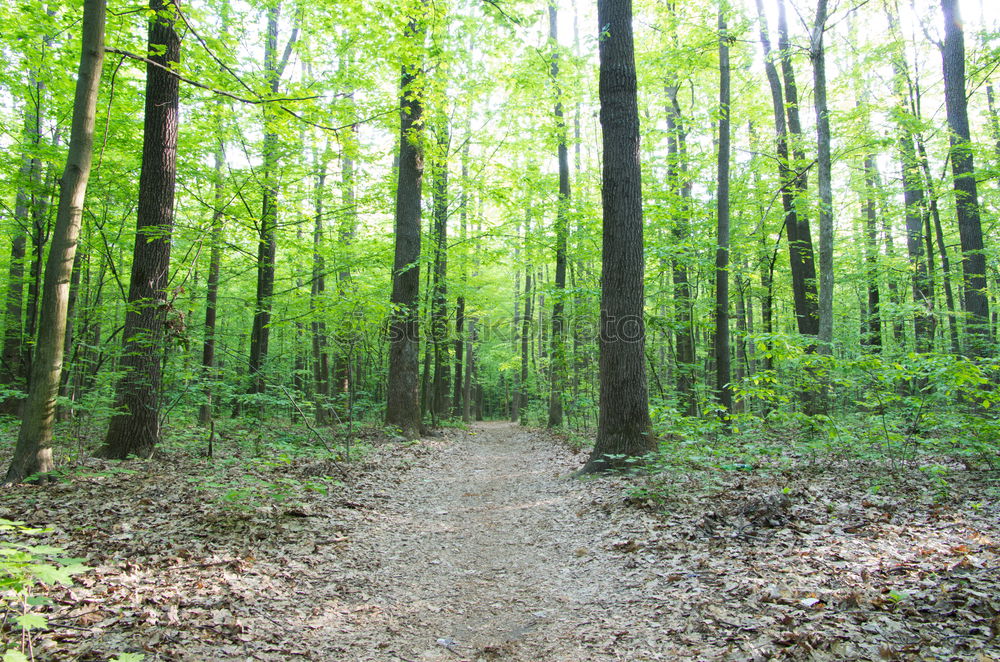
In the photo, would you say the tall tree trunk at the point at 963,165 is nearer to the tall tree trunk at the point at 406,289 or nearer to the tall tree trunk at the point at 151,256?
the tall tree trunk at the point at 406,289

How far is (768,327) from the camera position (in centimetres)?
1486

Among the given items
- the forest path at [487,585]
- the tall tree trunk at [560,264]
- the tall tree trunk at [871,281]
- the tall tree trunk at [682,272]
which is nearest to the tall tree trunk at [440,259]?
the tall tree trunk at [560,264]

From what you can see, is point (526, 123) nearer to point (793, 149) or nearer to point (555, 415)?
point (793, 149)

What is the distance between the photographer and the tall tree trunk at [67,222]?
5.02m

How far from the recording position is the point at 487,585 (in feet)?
13.9

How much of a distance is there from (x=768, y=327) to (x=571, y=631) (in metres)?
13.9

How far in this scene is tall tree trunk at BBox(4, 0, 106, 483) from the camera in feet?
16.5

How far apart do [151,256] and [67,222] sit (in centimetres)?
266

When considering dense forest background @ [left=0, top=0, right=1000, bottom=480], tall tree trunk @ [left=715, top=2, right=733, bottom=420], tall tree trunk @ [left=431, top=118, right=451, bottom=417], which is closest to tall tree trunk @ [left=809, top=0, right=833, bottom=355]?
dense forest background @ [left=0, top=0, right=1000, bottom=480]

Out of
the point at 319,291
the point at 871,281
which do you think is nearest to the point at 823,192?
→ the point at 871,281

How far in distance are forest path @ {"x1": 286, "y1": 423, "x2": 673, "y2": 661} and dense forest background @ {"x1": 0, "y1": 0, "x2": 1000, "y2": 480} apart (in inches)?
102

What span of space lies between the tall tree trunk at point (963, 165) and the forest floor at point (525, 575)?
8.58 metres

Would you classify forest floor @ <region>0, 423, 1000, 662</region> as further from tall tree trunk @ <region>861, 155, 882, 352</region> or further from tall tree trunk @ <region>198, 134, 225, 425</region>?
tall tree trunk @ <region>861, 155, 882, 352</region>

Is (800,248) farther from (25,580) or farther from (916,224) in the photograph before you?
(25,580)
